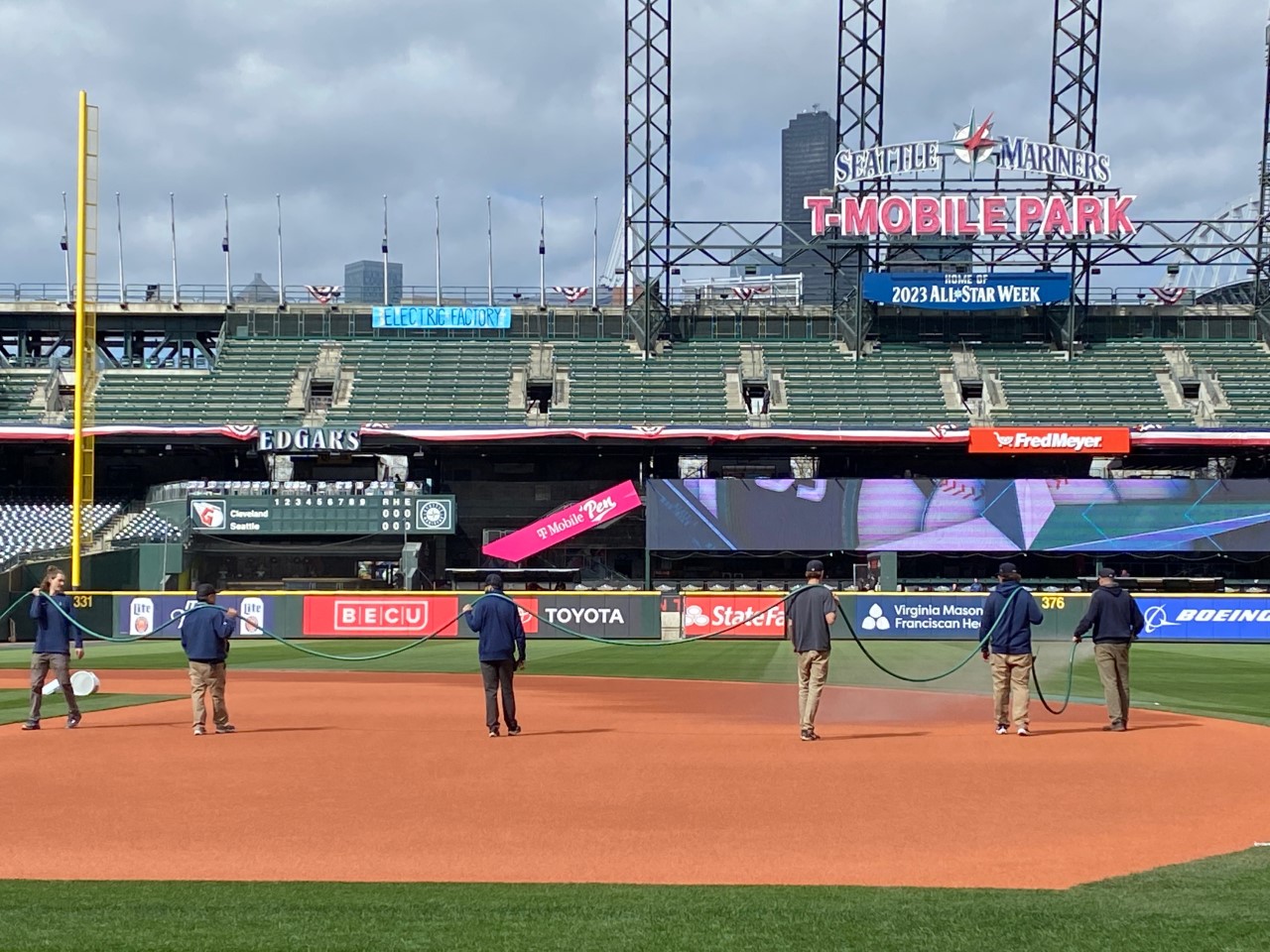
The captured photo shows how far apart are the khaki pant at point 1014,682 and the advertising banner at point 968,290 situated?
1622 inches

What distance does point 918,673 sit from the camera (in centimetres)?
2742

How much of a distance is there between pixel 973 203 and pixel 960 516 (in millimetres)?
13766

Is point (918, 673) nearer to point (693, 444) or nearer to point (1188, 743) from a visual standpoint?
point (1188, 743)

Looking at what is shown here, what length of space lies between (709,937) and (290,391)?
50.8 meters

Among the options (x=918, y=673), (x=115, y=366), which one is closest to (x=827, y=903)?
(x=918, y=673)

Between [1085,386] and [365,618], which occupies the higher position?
[1085,386]

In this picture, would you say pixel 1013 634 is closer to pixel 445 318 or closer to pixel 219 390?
pixel 219 390

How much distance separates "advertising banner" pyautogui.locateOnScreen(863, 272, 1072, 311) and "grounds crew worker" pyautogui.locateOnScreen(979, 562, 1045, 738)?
136 ft

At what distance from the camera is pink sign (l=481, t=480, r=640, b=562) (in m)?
50.8

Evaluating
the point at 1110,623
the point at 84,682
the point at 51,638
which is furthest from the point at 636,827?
the point at 84,682

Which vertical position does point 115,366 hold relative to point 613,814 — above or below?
above

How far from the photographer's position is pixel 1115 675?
1675 cm

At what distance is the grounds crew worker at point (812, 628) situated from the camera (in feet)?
Result: 50.3

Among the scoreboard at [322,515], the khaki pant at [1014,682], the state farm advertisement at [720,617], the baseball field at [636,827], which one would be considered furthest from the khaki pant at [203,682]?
the scoreboard at [322,515]
